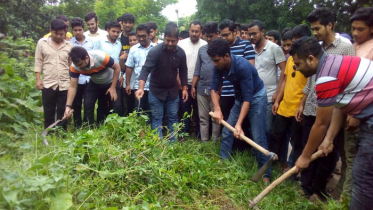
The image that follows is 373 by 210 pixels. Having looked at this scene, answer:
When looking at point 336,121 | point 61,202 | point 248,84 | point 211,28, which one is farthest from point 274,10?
point 61,202

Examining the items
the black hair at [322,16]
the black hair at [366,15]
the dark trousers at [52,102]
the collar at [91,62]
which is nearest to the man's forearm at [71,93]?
the dark trousers at [52,102]

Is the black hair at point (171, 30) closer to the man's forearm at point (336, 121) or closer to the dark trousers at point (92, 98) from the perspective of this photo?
the dark trousers at point (92, 98)

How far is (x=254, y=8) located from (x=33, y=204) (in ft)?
54.8

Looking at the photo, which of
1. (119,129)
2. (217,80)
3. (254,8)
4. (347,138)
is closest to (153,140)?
(119,129)

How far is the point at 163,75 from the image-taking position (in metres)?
4.86

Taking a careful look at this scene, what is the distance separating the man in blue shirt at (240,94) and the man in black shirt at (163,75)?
0.96 metres

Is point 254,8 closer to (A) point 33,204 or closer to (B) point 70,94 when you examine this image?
(B) point 70,94

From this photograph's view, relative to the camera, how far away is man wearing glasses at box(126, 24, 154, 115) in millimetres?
5309

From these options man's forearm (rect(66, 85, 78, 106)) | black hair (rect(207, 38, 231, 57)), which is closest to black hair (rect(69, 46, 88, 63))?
man's forearm (rect(66, 85, 78, 106))

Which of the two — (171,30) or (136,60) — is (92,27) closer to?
(136,60)

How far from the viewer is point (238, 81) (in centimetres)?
386

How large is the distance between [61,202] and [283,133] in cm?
275

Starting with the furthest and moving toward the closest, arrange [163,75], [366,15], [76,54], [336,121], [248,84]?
1. [163,75]
2. [76,54]
3. [248,84]
4. [366,15]
5. [336,121]

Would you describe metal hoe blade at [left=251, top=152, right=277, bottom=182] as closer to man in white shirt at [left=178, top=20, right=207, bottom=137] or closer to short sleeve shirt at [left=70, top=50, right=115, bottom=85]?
man in white shirt at [left=178, top=20, right=207, bottom=137]
